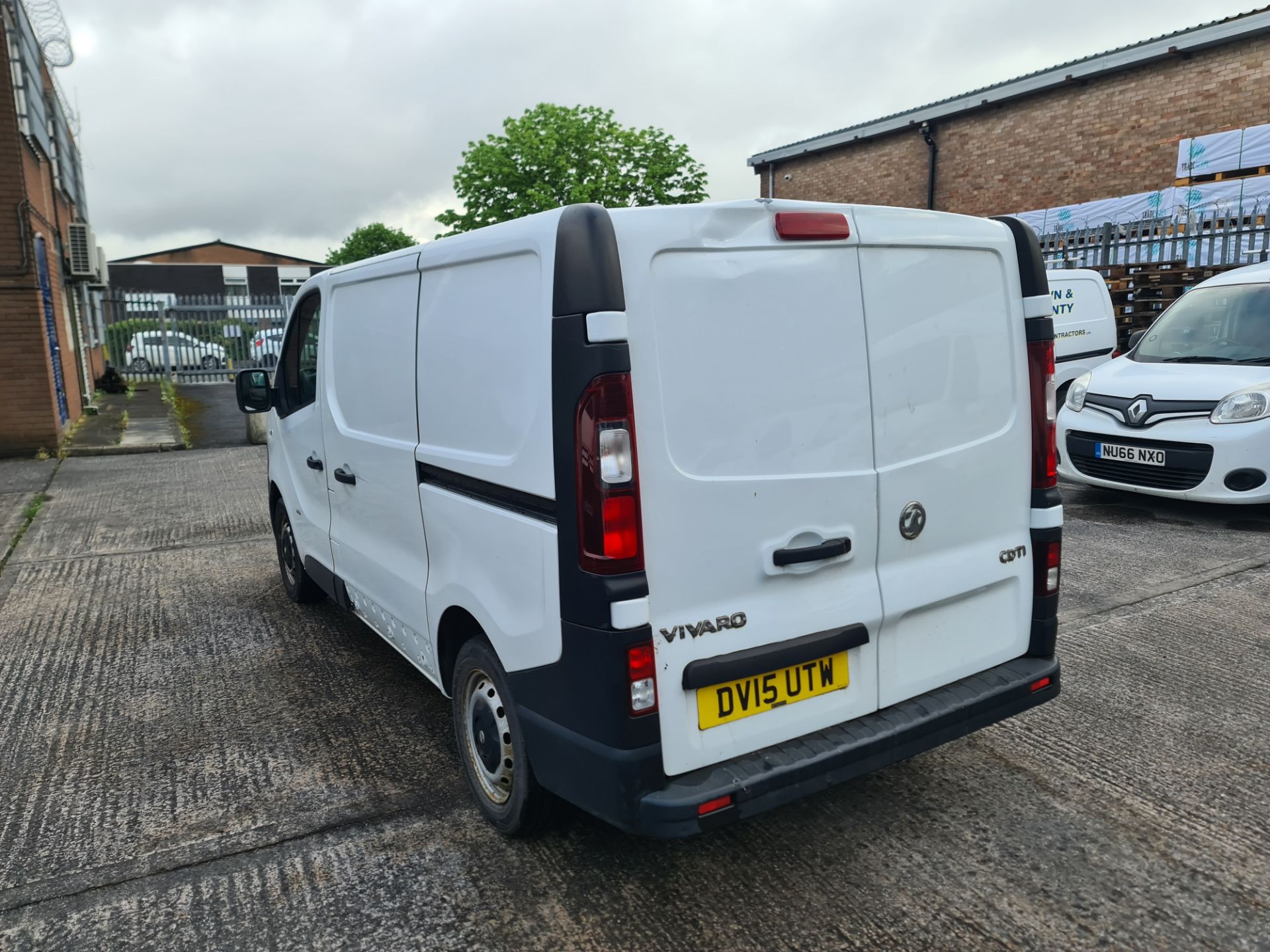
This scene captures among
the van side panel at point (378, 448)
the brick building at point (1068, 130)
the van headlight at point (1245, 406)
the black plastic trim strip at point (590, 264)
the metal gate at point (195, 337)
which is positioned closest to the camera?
→ the black plastic trim strip at point (590, 264)

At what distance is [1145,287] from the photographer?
11.8 m

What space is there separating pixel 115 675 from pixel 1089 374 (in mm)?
7403

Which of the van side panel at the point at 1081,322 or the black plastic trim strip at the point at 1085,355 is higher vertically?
the van side panel at the point at 1081,322

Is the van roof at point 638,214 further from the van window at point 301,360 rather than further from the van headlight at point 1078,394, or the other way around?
the van headlight at point 1078,394

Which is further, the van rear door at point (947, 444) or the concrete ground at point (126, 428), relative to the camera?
the concrete ground at point (126, 428)

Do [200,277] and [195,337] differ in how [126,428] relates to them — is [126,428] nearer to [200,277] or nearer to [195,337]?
[195,337]

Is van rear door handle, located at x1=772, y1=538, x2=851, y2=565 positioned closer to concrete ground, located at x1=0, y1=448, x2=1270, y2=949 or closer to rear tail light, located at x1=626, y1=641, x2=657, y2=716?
rear tail light, located at x1=626, y1=641, x2=657, y2=716

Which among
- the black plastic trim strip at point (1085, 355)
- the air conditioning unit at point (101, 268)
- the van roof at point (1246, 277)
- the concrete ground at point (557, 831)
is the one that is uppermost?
the air conditioning unit at point (101, 268)

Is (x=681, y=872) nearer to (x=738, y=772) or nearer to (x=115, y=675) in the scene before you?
(x=738, y=772)

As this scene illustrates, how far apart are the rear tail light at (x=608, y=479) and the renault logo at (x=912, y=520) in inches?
34.9

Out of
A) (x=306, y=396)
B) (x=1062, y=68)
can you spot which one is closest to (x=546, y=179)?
(x=1062, y=68)

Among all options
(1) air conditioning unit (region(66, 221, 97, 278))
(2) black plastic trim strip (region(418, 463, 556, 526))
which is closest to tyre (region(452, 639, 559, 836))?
(2) black plastic trim strip (region(418, 463, 556, 526))

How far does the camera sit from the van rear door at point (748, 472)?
7.58 feet

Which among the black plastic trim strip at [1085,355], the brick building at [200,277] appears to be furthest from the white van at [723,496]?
the brick building at [200,277]
